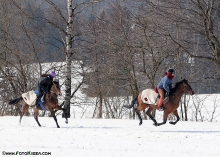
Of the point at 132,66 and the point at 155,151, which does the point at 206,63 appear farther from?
the point at 155,151

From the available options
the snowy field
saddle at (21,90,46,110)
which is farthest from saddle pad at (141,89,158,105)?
saddle at (21,90,46,110)

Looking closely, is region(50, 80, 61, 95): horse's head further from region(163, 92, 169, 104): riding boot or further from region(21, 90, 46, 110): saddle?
region(163, 92, 169, 104): riding boot

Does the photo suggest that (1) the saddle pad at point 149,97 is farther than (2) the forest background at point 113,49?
No

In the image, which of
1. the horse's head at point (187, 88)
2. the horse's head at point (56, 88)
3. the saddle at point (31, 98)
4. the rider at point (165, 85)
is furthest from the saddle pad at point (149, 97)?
the saddle at point (31, 98)

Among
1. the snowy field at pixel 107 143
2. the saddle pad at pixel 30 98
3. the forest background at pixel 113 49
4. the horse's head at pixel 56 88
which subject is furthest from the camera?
the forest background at pixel 113 49

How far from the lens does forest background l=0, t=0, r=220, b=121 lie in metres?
16.1

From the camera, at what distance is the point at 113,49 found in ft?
67.2

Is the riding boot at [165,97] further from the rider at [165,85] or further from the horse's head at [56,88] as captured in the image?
the horse's head at [56,88]

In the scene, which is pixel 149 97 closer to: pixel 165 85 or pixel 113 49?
pixel 165 85

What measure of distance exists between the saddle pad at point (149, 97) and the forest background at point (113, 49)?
3.13 metres

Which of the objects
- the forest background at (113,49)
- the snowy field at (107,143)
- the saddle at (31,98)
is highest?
the forest background at (113,49)

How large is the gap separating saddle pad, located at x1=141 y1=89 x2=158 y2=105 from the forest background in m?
3.13

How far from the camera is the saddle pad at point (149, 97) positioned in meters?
13.0

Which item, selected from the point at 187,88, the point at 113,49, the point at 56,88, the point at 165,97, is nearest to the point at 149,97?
the point at 165,97
